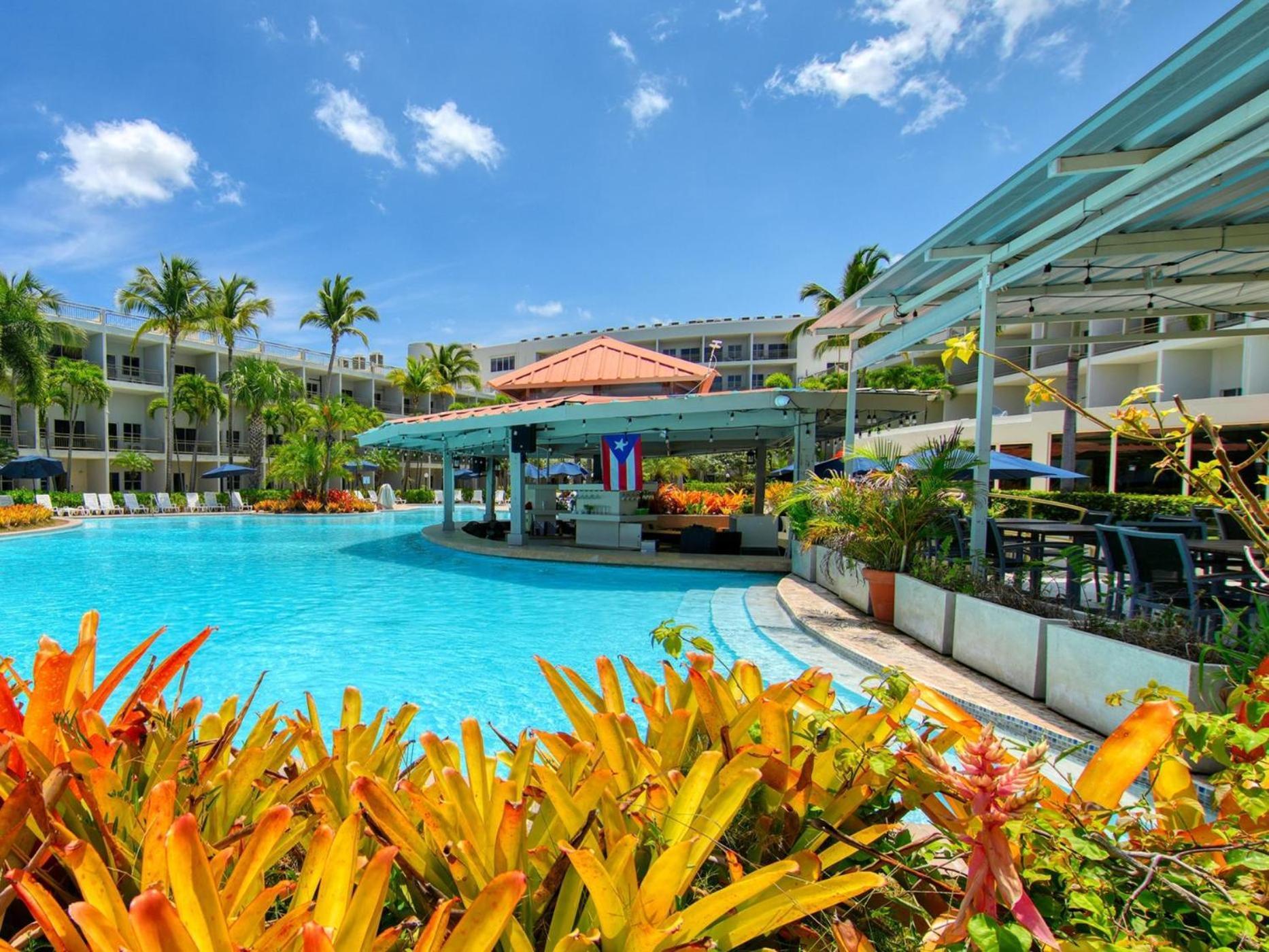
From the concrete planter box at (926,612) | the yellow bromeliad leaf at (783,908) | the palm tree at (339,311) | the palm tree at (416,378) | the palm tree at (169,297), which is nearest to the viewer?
the yellow bromeliad leaf at (783,908)

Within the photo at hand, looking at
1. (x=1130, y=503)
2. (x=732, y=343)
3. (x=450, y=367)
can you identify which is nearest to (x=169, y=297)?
(x=450, y=367)

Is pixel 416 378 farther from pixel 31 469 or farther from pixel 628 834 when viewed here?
pixel 628 834

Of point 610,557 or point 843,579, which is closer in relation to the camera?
point 843,579

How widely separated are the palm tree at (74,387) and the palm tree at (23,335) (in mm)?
6316

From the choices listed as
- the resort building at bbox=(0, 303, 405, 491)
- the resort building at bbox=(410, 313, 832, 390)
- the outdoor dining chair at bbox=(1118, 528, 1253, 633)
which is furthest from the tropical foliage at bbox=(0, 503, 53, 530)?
the resort building at bbox=(410, 313, 832, 390)

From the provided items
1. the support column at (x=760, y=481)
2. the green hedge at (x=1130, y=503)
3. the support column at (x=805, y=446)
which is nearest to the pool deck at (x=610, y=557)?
the support column at (x=805, y=446)

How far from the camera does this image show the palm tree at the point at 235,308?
114ft

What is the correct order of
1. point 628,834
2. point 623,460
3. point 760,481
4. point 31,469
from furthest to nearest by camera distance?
point 31,469
point 760,481
point 623,460
point 628,834

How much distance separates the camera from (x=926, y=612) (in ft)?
20.8

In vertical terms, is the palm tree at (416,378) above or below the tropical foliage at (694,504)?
above

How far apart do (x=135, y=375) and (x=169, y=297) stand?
31.7 ft

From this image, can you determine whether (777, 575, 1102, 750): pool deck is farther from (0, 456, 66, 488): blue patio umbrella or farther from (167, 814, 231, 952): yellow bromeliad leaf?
(0, 456, 66, 488): blue patio umbrella

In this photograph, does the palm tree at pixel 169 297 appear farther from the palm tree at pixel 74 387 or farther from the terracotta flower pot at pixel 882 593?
the terracotta flower pot at pixel 882 593

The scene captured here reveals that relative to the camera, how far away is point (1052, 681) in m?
4.56
